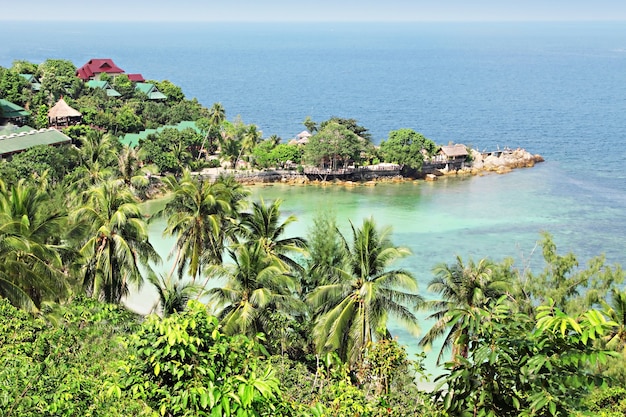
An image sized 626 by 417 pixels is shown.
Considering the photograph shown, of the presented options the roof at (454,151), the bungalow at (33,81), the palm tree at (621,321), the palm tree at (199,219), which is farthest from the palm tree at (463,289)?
the bungalow at (33,81)

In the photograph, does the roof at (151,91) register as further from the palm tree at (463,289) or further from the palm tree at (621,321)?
the palm tree at (621,321)

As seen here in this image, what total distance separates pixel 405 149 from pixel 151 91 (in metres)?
25.8

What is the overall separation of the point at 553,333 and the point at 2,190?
15.1m

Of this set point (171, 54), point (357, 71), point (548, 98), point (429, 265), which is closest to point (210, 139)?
point (429, 265)

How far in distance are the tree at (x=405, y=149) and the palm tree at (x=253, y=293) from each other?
98.7 ft

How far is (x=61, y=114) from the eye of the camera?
158ft

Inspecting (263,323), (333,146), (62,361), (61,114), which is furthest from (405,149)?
(62,361)

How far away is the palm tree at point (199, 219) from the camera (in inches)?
805

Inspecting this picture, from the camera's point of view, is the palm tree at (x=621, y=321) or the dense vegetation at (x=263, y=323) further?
the palm tree at (x=621, y=321)

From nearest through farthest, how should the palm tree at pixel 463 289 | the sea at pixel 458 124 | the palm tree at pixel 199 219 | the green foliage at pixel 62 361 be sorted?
the green foliage at pixel 62 361 < the palm tree at pixel 463 289 < the palm tree at pixel 199 219 < the sea at pixel 458 124

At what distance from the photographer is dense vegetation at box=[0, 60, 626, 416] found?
6.29 m

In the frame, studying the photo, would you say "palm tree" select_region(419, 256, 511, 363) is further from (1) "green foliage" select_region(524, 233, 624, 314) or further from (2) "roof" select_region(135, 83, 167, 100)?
(2) "roof" select_region(135, 83, 167, 100)

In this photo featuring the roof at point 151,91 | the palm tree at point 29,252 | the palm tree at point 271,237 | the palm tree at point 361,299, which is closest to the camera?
the palm tree at point 29,252

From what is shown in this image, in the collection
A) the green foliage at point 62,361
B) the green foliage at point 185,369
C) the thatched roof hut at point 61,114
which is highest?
the thatched roof hut at point 61,114
